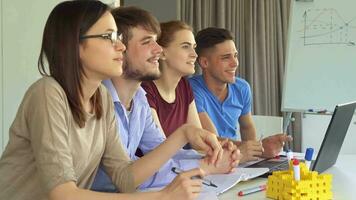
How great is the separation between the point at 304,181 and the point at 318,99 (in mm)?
2066

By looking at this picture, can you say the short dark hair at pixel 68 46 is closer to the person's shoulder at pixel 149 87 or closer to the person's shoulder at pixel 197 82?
the person's shoulder at pixel 149 87

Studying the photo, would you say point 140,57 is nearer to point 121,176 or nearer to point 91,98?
point 91,98

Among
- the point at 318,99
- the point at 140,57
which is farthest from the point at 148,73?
the point at 318,99

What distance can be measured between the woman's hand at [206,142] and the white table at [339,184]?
0.12 meters

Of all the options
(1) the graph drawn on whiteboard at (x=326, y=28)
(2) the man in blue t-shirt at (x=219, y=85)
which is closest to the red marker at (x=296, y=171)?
(2) the man in blue t-shirt at (x=219, y=85)

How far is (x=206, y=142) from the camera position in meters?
1.46

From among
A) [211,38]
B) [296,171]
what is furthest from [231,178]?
[211,38]

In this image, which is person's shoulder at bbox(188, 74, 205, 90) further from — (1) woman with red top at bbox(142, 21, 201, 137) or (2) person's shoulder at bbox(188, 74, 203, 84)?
(1) woman with red top at bbox(142, 21, 201, 137)

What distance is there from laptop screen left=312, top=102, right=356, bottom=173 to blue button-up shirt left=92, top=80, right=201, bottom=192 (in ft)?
1.43

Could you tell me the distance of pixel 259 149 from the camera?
1.85 metres

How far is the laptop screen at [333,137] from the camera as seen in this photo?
1.56 meters

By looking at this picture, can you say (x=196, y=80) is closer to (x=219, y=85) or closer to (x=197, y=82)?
(x=197, y=82)

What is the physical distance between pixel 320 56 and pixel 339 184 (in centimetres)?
186

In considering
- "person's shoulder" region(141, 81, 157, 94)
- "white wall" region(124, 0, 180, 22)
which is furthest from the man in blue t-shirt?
"white wall" region(124, 0, 180, 22)
